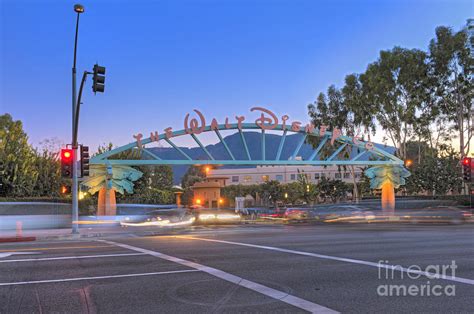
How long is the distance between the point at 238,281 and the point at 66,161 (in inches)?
595

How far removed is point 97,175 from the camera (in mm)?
30641

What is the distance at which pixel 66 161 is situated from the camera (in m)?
21.0

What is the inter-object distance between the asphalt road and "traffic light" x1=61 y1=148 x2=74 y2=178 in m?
8.15

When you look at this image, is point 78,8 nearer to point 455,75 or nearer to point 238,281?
point 238,281

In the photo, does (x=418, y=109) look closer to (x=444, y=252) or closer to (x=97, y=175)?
(x=97, y=175)

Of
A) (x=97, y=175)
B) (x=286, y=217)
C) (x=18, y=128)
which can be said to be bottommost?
(x=286, y=217)

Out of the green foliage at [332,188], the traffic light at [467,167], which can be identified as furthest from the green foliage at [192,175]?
the traffic light at [467,167]

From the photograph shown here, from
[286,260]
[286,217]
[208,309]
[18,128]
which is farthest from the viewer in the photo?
[18,128]

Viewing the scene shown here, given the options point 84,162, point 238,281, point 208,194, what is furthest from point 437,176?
point 238,281

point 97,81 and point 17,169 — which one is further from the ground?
point 97,81

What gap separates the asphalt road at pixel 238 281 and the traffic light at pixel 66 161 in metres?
8.15

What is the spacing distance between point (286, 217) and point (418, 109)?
21.7 meters

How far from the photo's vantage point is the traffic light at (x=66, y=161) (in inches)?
818

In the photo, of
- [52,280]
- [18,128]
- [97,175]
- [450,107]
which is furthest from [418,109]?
[52,280]
